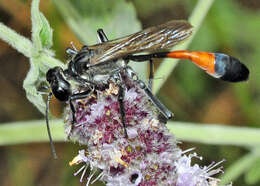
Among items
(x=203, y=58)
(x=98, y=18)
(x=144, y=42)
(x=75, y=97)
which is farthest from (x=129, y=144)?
(x=98, y=18)

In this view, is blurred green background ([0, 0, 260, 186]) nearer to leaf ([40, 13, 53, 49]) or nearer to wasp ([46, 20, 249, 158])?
leaf ([40, 13, 53, 49])

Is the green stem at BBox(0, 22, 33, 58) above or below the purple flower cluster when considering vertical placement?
above

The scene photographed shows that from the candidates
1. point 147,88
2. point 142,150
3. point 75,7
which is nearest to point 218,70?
point 147,88

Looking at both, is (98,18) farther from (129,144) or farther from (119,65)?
(129,144)

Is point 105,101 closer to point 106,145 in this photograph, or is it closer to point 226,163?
point 106,145

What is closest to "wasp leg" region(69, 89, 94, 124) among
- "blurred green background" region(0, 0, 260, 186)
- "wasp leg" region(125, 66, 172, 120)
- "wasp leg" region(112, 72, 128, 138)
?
"wasp leg" region(112, 72, 128, 138)

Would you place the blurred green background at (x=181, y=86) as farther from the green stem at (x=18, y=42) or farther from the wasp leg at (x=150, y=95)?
the wasp leg at (x=150, y=95)

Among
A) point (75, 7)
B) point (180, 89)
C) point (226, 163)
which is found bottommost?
point (226, 163)
